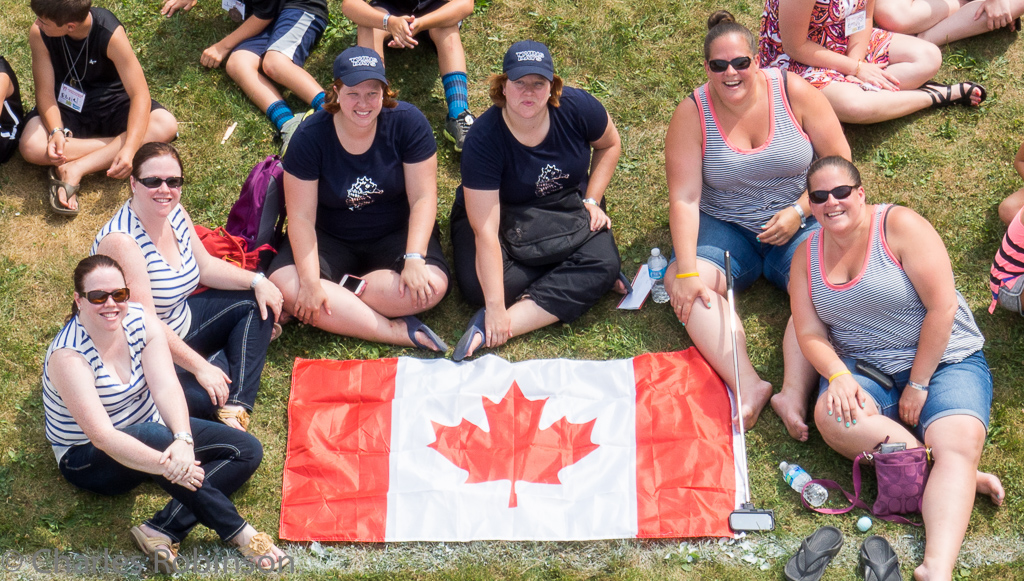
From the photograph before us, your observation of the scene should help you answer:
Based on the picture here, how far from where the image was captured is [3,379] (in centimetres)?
578

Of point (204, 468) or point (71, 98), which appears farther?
point (71, 98)

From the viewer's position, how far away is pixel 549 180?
5.79m

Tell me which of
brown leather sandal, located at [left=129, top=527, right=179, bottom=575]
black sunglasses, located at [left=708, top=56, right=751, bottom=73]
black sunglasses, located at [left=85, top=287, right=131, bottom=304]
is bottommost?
brown leather sandal, located at [left=129, top=527, right=179, bottom=575]

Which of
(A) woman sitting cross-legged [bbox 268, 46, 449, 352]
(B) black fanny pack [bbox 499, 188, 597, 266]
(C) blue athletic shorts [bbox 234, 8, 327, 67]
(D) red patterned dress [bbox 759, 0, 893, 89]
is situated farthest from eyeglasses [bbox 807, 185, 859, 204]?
(C) blue athletic shorts [bbox 234, 8, 327, 67]

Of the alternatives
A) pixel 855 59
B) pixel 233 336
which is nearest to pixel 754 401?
pixel 855 59

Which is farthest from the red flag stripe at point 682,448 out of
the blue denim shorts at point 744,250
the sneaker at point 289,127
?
the sneaker at point 289,127

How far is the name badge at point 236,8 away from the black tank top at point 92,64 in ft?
3.10

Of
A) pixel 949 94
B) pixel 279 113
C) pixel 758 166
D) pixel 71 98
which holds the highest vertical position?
pixel 949 94

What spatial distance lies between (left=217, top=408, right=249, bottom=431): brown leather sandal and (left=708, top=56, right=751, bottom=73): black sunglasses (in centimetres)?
313

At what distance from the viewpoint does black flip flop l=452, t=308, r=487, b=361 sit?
5738 millimetres

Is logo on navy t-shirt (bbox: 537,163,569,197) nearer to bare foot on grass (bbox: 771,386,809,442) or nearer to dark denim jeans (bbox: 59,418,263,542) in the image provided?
bare foot on grass (bbox: 771,386,809,442)

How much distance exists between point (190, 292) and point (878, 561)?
3754 millimetres

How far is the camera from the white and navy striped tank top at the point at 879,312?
4.99 metres

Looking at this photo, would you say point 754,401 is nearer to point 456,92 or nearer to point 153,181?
point 456,92
